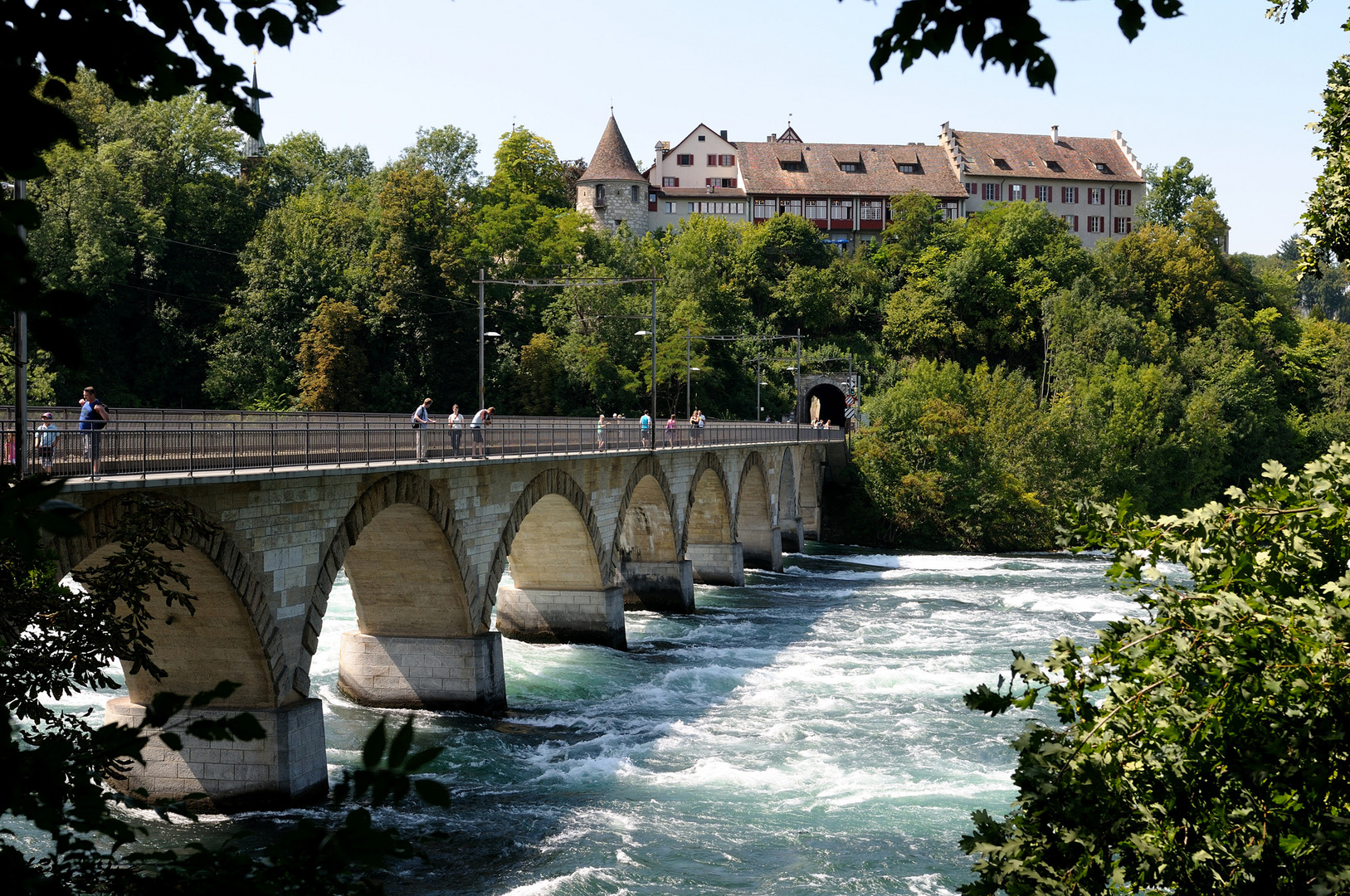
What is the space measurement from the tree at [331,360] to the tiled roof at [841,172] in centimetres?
4435

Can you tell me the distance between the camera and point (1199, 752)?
311 inches

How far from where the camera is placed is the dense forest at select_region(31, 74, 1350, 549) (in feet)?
208

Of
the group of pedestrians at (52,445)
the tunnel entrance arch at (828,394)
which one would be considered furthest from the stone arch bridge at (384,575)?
the tunnel entrance arch at (828,394)

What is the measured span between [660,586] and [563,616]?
756 cm

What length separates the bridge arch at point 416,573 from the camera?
25.3m

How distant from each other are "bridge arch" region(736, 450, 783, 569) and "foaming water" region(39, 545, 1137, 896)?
516 inches

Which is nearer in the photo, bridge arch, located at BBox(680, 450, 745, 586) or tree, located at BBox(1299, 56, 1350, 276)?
tree, located at BBox(1299, 56, 1350, 276)

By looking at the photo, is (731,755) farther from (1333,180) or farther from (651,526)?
(651,526)

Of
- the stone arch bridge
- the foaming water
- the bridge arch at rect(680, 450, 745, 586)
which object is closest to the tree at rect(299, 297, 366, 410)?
the bridge arch at rect(680, 450, 745, 586)

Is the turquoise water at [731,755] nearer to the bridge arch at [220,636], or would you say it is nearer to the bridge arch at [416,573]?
the bridge arch at [416,573]

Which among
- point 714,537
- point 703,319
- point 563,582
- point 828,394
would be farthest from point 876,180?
point 563,582

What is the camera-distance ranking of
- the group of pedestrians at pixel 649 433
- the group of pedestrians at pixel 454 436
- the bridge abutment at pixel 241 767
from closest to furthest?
the bridge abutment at pixel 241 767 → the group of pedestrians at pixel 454 436 → the group of pedestrians at pixel 649 433

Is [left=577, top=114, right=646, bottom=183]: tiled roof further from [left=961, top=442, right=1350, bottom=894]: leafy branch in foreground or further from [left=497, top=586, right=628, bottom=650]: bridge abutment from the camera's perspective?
[left=961, top=442, right=1350, bottom=894]: leafy branch in foreground

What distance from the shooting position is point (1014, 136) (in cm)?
10569
